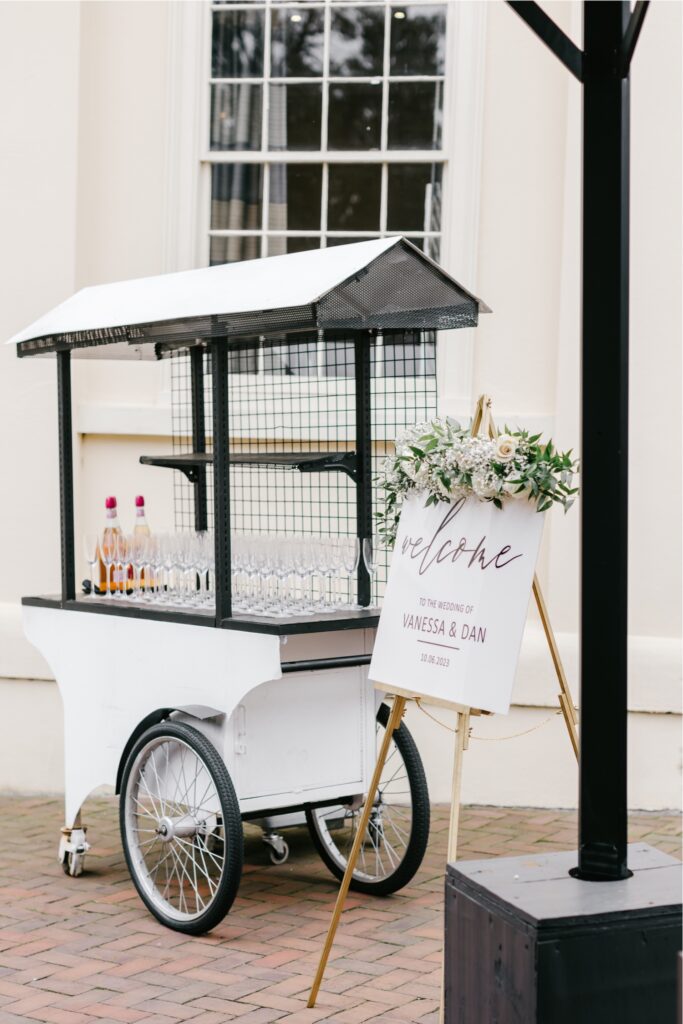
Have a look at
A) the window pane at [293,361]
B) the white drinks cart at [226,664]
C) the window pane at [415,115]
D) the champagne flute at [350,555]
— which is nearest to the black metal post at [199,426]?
the white drinks cart at [226,664]

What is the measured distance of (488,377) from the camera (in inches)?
263

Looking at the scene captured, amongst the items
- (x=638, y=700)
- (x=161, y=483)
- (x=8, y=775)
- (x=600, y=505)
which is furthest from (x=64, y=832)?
(x=600, y=505)

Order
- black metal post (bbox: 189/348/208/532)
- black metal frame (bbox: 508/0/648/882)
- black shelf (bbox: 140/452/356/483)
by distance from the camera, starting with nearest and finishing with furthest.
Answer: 1. black metal frame (bbox: 508/0/648/882)
2. black shelf (bbox: 140/452/356/483)
3. black metal post (bbox: 189/348/208/532)

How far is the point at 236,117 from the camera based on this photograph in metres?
7.00

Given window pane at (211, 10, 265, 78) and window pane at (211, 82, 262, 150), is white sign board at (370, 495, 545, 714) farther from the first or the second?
window pane at (211, 10, 265, 78)

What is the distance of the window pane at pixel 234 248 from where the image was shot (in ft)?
23.0

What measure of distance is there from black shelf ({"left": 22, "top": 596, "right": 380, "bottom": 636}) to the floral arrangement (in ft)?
2.61

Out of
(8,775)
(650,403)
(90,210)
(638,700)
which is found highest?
(90,210)

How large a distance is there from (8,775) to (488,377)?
10.5ft

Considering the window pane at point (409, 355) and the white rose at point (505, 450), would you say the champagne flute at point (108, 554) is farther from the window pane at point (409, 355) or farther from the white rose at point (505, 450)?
the white rose at point (505, 450)

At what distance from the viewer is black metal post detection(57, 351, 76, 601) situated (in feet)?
18.0

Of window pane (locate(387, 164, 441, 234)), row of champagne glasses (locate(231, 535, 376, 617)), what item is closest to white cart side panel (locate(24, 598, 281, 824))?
row of champagne glasses (locate(231, 535, 376, 617))

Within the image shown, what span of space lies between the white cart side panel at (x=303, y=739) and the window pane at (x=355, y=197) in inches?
112

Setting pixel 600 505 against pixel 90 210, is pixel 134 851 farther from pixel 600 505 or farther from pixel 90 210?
pixel 90 210
